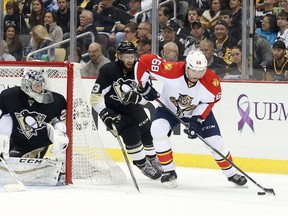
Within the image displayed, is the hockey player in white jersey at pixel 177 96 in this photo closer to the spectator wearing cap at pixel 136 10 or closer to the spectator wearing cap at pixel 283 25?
the spectator wearing cap at pixel 283 25

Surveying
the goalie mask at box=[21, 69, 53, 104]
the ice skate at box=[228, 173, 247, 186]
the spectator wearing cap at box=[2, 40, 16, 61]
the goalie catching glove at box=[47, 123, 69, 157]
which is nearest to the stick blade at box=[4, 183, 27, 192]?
the goalie catching glove at box=[47, 123, 69, 157]

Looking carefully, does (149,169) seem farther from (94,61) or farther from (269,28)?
(94,61)

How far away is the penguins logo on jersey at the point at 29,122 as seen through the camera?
725cm

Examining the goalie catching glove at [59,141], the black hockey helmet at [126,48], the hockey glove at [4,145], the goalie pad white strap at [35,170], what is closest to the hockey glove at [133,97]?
the black hockey helmet at [126,48]

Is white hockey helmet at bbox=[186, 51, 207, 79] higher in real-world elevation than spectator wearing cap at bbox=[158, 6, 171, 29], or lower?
lower

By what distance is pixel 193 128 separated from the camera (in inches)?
285

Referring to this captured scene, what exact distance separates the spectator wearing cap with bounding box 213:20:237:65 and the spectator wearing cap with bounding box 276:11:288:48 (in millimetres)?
508

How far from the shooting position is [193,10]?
9.09 metres

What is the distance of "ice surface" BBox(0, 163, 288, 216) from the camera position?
5.93 m

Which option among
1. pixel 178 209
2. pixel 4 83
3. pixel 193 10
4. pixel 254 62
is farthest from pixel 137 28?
pixel 178 209

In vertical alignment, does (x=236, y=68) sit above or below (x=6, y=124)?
above

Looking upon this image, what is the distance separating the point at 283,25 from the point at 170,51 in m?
1.30

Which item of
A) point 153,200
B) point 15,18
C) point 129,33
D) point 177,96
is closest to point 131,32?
point 129,33

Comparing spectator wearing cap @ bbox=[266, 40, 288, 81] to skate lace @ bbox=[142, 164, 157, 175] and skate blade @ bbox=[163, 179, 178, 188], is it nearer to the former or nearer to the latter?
skate lace @ bbox=[142, 164, 157, 175]
